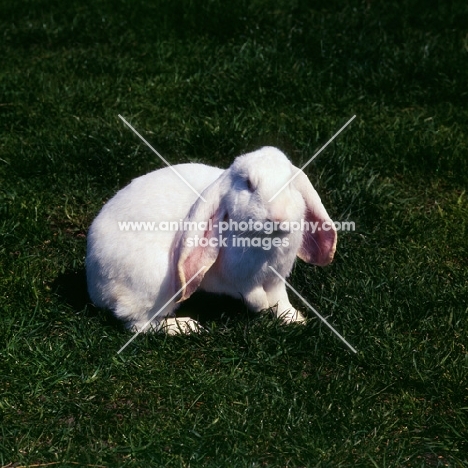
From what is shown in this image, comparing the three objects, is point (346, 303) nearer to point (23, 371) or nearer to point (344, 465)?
point (344, 465)

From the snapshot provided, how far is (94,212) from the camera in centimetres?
495

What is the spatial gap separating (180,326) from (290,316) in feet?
1.77

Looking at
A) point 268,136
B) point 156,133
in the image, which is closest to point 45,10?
point 156,133

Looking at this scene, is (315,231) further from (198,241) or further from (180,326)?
(180,326)

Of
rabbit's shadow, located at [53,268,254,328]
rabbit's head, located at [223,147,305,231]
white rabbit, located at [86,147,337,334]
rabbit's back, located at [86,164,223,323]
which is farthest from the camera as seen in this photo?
rabbit's shadow, located at [53,268,254,328]

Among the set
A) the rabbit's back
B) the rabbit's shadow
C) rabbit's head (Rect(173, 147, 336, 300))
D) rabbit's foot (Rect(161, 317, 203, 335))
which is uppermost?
rabbit's head (Rect(173, 147, 336, 300))

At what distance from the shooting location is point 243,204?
3729 mm

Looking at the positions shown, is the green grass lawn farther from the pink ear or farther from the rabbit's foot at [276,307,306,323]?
the pink ear

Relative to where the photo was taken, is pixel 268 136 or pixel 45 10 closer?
pixel 268 136

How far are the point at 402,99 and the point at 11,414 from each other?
3583mm

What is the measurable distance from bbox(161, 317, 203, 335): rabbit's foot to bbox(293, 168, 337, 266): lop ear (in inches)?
25.0

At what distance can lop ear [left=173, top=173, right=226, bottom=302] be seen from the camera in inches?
149

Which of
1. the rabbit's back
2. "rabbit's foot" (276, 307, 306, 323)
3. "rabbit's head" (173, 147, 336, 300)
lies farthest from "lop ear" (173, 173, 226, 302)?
"rabbit's foot" (276, 307, 306, 323)

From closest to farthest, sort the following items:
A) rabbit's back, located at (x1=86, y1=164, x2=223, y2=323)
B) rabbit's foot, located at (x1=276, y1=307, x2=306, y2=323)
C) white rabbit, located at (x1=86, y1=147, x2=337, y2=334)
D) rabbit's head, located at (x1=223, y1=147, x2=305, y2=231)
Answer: rabbit's head, located at (x1=223, y1=147, x2=305, y2=231)
white rabbit, located at (x1=86, y1=147, x2=337, y2=334)
rabbit's back, located at (x1=86, y1=164, x2=223, y2=323)
rabbit's foot, located at (x1=276, y1=307, x2=306, y2=323)
